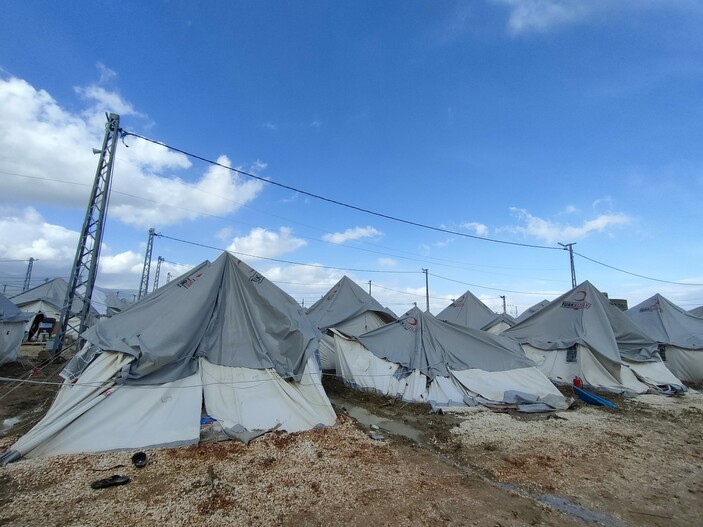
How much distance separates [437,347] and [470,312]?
11.4 meters

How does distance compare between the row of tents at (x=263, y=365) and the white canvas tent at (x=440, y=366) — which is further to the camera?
the white canvas tent at (x=440, y=366)

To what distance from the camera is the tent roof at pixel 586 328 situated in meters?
11.8

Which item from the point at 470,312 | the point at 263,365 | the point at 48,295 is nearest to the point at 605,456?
the point at 263,365

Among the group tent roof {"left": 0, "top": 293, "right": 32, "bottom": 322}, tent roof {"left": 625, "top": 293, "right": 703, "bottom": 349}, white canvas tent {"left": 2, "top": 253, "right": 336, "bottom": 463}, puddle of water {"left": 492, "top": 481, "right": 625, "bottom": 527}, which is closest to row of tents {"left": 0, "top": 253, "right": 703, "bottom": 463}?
white canvas tent {"left": 2, "top": 253, "right": 336, "bottom": 463}

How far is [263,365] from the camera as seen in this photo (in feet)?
22.4

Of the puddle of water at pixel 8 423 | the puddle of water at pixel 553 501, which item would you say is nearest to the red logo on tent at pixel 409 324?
the puddle of water at pixel 553 501

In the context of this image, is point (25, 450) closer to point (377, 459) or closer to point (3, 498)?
point (3, 498)

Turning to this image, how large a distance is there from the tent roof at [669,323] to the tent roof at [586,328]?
8.46 ft

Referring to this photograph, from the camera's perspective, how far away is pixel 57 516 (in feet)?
11.4

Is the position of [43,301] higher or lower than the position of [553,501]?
higher

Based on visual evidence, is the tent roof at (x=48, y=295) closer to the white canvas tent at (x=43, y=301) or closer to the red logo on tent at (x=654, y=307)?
the white canvas tent at (x=43, y=301)

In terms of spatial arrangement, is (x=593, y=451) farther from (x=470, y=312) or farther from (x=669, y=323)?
(x=470, y=312)

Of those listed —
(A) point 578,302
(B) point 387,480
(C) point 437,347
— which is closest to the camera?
(B) point 387,480

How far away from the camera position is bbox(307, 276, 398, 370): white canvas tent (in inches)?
504
